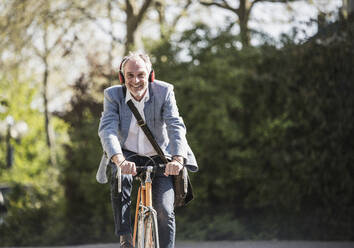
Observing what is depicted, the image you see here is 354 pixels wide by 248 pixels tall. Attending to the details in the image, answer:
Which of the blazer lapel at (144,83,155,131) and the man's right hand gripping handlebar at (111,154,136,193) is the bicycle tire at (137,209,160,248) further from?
the blazer lapel at (144,83,155,131)

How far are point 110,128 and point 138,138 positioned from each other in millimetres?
256

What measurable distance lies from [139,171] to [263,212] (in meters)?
5.54

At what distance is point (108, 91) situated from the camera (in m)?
4.27

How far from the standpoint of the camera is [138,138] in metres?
4.22

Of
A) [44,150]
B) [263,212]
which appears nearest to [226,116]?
[263,212]

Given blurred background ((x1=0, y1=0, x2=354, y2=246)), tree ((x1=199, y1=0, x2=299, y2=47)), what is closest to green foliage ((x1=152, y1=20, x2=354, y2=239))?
blurred background ((x1=0, y1=0, x2=354, y2=246))

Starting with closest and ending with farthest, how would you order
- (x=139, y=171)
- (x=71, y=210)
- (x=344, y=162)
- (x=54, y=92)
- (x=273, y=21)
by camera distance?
(x=139, y=171) < (x=344, y=162) < (x=71, y=210) < (x=273, y=21) < (x=54, y=92)

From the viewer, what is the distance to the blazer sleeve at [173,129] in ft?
13.2

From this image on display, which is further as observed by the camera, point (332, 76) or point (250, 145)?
point (250, 145)

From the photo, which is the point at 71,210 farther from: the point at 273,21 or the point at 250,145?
the point at 273,21

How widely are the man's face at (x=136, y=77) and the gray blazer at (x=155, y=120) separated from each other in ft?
0.33

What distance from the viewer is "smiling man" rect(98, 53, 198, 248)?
407 centimetres

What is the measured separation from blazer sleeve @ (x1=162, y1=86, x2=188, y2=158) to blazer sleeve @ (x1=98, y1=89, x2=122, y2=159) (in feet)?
1.20

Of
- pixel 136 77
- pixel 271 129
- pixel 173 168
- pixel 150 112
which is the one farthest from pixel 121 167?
pixel 271 129
